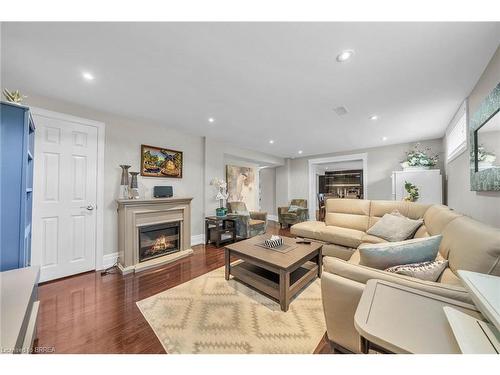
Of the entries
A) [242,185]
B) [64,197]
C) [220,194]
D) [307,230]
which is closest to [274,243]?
[307,230]

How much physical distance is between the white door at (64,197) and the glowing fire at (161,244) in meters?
0.77

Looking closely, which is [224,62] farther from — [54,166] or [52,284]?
[52,284]

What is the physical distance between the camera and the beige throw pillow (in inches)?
93.7

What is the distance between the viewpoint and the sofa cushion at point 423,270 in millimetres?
1136

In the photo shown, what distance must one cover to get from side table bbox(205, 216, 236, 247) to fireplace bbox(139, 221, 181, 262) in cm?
A: 74

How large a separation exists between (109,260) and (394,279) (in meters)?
3.45

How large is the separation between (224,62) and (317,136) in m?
2.80

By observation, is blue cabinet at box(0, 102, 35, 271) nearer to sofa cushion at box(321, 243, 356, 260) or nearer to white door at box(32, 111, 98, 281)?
white door at box(32, 111, 98, 281)

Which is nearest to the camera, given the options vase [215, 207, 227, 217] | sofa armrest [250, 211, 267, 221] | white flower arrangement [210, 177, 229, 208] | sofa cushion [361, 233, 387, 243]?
sofa cushion [361, 233, 387, 243]

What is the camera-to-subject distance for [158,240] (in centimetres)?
312

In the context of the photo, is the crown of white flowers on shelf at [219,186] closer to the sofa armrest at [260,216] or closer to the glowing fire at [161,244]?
the sofa armrest at [260,216]

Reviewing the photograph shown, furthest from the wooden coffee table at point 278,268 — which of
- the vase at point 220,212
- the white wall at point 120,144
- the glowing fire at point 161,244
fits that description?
the white wall at point 120,144

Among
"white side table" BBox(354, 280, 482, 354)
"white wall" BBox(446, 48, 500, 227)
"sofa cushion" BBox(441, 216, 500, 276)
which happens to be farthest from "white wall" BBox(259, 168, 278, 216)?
"white side table" BBox(354, 280, 482, 354)
